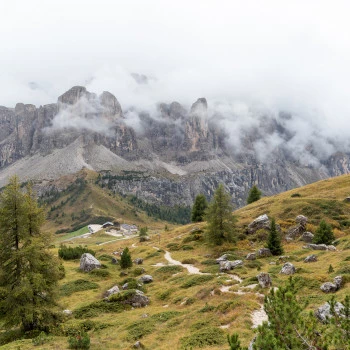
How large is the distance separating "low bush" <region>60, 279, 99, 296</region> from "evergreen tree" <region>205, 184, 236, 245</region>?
2440 centimetres

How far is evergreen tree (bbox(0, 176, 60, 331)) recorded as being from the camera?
84.9ft

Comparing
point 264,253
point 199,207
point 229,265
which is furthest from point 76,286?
point 199,207

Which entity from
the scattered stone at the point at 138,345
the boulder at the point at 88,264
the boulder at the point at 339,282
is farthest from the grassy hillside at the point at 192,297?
the boulder at the point at 88,264

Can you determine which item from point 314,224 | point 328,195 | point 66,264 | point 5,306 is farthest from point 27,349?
point 328,195

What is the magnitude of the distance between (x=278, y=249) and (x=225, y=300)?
24110mm

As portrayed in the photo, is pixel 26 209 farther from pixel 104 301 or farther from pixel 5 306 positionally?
pixel 104 301

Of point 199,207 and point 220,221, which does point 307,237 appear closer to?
point 220,221

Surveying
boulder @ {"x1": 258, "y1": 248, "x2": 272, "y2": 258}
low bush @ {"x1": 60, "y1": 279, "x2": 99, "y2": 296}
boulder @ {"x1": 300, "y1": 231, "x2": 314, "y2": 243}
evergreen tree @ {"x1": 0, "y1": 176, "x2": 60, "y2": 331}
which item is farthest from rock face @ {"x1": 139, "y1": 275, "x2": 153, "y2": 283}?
boulder @ {"x1": 300, "y1": 231, "x2": 314, "y2": 243}

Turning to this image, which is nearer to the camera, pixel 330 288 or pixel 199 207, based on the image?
pixel 330 288

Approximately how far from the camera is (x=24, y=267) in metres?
27.1

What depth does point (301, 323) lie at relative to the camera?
37.8ft

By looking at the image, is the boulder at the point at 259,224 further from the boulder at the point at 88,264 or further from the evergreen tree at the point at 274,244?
the boulder at the point at 88,264

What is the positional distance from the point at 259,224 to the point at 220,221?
10.9 m

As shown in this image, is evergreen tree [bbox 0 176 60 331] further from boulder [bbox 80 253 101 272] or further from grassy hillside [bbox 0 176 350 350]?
boulder [bbox 80 253 101 272]
